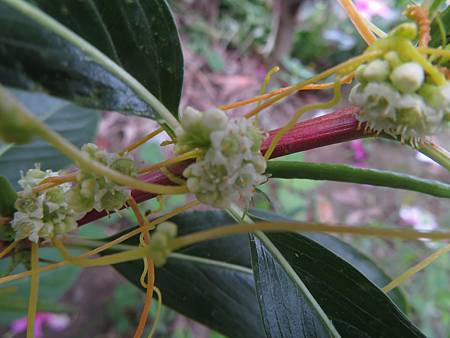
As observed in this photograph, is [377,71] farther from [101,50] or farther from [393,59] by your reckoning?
[101,50]

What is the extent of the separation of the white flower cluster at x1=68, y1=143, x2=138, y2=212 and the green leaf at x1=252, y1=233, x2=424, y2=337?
170 mm

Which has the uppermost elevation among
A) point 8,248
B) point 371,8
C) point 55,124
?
point 371,8

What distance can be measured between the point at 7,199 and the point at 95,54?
0.19 m

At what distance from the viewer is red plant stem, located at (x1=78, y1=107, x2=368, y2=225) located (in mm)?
438

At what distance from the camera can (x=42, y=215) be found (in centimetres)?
48

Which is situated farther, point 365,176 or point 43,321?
point 43,321

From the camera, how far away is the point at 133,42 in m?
0.47

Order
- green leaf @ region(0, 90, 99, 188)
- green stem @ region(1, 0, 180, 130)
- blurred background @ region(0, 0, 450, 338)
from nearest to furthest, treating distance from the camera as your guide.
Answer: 1. green stem @ region(1, 0, 180, 130)
2. green leaf @ region(0, 90, 99, 188)
3. blurred background @ region(0, 0, 450, 338)

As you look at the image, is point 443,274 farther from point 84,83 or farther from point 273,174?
point 84,83

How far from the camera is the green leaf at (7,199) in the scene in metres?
0.48

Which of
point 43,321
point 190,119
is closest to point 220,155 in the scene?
point 190,119

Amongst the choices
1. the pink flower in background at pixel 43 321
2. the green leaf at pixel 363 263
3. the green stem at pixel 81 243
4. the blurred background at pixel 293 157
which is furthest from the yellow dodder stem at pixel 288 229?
the pink flower in background at pixel 43 321

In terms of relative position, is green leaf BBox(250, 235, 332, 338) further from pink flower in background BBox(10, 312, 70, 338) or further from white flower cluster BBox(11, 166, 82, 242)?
pink flower in background BBox(10, 312, 70, 338)

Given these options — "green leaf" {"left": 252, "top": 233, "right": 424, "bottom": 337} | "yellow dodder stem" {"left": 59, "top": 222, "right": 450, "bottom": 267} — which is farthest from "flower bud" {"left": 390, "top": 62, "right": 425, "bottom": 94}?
"green leaf" {"left": 252, "top": 233, "right": 424, "bottom": 337}
